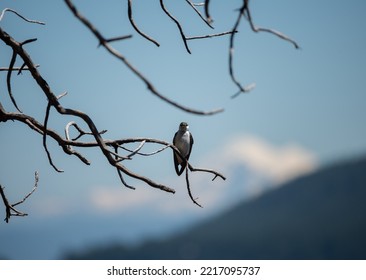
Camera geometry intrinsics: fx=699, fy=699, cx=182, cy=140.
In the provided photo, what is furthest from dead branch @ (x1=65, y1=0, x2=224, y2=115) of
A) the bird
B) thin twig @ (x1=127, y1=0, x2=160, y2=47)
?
the bird

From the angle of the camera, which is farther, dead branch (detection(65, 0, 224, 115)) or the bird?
the bird

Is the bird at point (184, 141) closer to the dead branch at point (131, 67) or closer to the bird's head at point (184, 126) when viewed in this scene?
the bird's head at point (184, 126)

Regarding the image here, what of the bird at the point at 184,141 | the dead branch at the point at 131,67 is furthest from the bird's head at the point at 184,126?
the dead branch at the point at 131,67

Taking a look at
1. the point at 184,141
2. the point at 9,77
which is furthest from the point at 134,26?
the point at 184,141

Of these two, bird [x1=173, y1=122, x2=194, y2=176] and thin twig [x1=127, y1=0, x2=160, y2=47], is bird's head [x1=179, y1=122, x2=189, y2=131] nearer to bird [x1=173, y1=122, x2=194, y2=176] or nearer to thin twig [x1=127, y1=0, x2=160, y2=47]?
bird [x1=173, y1=122, x2=194, y2=176]

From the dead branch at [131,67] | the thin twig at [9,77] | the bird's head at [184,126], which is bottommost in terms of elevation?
the dead branch at [131,67]

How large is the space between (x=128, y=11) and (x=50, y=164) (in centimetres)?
151

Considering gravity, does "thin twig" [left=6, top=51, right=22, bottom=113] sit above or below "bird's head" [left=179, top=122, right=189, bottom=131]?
below

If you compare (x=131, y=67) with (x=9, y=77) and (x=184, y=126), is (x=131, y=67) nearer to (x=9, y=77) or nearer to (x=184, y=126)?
(x=9, y=77)

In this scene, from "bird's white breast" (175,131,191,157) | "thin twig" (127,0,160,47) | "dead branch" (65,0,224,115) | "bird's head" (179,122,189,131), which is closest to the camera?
"dead branch" (65,0,224,115)

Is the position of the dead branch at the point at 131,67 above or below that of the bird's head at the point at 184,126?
below
